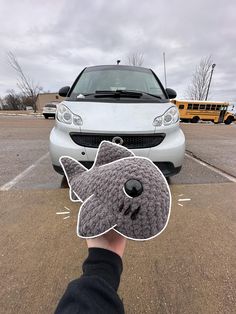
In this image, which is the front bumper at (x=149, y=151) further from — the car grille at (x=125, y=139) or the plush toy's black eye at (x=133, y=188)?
the plush toy's black eye at (x=133, y=188)

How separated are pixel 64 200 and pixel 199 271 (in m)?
1.59

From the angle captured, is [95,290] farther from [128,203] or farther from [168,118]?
[168,118]

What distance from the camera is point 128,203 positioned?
75cm

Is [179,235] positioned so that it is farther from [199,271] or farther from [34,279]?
[34,279]

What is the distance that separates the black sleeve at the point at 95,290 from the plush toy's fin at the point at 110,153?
393 mm

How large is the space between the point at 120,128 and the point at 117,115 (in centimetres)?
19

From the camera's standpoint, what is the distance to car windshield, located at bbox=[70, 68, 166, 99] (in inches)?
119

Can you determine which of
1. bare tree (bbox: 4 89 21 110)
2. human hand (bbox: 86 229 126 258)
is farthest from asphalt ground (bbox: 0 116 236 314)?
bare tree (bbox: 4 89 21 110)

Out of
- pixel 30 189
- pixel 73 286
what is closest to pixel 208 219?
pixel 73 286

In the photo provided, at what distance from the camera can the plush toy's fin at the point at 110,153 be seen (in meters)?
0.94

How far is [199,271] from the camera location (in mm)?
1505

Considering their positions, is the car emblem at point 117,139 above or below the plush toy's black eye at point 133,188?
below

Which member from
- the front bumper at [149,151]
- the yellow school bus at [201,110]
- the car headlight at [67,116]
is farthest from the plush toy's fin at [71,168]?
the yellow school bus at [201,110]

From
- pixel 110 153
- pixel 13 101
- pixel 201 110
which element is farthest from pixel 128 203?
pixel 13 101
